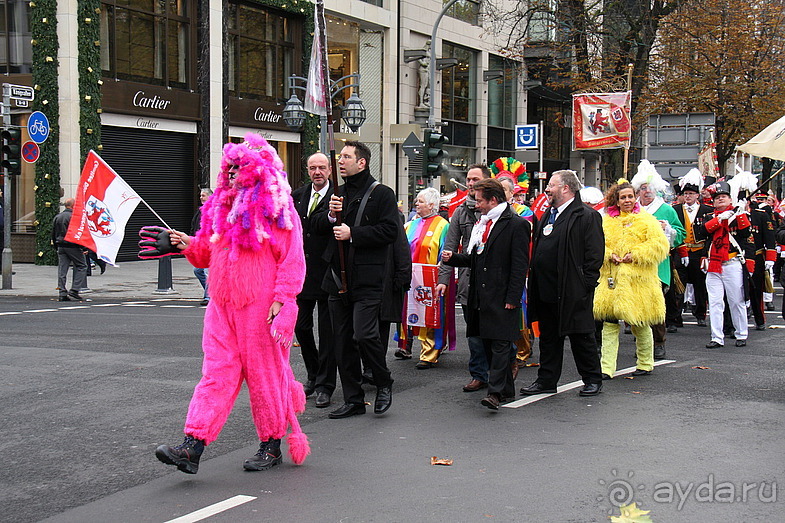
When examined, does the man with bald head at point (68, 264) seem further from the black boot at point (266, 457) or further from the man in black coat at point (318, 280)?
the black boot at point (266, 457)

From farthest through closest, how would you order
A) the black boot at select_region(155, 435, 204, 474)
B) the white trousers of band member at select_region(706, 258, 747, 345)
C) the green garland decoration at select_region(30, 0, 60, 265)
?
the green garland decoration at select_region(30, 0, 60, 265)
the white trousers of band member at select_region(706, 258, 747, 345)
the black boot at select_region(155, 435, 204, 474)

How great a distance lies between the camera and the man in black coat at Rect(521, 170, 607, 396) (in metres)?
7.73

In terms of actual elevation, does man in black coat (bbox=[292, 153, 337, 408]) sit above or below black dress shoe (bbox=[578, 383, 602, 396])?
above

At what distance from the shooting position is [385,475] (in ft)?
17.8

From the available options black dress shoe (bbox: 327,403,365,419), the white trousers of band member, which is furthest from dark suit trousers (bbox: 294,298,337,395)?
the white trousers of band member

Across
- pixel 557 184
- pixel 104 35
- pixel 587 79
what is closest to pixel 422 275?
pixel 557 184

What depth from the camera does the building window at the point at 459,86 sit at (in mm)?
38125

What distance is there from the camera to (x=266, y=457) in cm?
560

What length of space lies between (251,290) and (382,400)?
200 cm

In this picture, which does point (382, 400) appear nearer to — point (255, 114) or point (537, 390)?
point (537, 390)

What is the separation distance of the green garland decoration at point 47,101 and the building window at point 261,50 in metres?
6.25

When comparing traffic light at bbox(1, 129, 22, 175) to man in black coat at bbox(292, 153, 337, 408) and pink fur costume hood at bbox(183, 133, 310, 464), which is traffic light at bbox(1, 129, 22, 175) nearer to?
man in black coat at bbox(292, 153, 337, 408)

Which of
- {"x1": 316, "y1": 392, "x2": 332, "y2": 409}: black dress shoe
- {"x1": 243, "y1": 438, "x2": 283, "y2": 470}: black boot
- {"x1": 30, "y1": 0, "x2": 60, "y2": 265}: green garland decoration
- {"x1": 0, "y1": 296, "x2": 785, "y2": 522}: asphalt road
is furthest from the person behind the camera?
{"x1": 30, "y1": 0, "x2": 60, "y2": 265}: green garland decoration

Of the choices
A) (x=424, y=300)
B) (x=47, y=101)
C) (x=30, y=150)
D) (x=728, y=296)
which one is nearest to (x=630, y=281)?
(x=424, y=300)
